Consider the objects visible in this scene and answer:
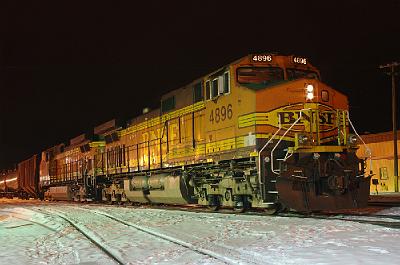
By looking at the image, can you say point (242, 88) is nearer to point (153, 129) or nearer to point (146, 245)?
point (146, 245)

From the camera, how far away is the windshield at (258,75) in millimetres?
13539

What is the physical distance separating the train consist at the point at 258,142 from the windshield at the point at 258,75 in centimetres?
3

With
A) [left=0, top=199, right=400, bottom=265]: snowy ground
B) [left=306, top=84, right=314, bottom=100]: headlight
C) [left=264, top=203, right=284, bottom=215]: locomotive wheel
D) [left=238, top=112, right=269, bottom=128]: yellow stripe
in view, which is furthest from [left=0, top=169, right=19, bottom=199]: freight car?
[left=306, top=84, right=314, bottom=100]: headlight

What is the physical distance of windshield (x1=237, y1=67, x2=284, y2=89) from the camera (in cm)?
1354

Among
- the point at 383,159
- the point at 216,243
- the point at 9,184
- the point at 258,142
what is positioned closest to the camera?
the point at 216,243

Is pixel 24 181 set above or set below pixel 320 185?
below

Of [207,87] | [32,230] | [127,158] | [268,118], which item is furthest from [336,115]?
[127,158]

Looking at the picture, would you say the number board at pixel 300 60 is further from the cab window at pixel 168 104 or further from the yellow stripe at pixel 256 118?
the cab window at pixel 168 104

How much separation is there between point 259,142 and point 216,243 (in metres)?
4.62

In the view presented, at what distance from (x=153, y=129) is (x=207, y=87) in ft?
16.6

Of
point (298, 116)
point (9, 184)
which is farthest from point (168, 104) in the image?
point (9, 184)

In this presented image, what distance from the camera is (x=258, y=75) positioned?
13.7 metres

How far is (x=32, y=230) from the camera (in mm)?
13125

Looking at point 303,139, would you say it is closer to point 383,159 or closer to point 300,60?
point 300,60
